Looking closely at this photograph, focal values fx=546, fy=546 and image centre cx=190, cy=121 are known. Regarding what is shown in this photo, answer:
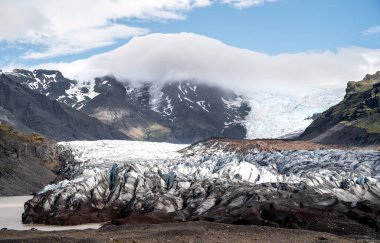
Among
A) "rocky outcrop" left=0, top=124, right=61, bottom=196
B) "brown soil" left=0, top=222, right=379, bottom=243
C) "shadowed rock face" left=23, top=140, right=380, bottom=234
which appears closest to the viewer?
"brown soil" left=0, top=222, right=379, bottom=243

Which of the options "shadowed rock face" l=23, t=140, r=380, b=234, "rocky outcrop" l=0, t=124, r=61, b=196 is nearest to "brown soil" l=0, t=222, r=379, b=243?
"shadowed rock face" l=23, t=140, r=380, b=234

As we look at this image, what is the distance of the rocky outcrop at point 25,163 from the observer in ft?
347

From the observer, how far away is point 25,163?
122250 mm

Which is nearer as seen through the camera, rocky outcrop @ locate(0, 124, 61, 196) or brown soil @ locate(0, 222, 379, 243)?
brown soil @ locate(0, 222, 379, 243)

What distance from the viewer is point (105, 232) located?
41.7 m

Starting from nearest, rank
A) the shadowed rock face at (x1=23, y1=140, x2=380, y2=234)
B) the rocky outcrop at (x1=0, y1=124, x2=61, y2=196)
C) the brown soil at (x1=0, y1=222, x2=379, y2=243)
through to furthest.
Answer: the brown soil at (x1=0, y1=222, x2=379, y2=243) → the shadowed rock face at (x1=23, y1=140, x2=380, y2=234) → the rocky outcrop at (x1=0, y1=124, x2=61, y2=196)

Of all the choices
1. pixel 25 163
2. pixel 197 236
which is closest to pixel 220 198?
pixel 197 236

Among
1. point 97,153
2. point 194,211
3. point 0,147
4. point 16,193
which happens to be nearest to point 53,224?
Answer: point 194,211

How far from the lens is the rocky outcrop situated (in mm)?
105688

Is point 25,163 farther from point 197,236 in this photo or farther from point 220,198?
point 197,236

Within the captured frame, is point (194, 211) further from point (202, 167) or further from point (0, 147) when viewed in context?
point (0, 147)

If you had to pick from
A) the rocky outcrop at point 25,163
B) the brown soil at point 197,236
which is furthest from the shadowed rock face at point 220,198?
the rocky outcrop at point 25,163

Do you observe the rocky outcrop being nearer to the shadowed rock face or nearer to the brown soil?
the shadowed rock face

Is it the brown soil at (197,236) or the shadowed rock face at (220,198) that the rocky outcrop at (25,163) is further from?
the brown soil at (197,236)
